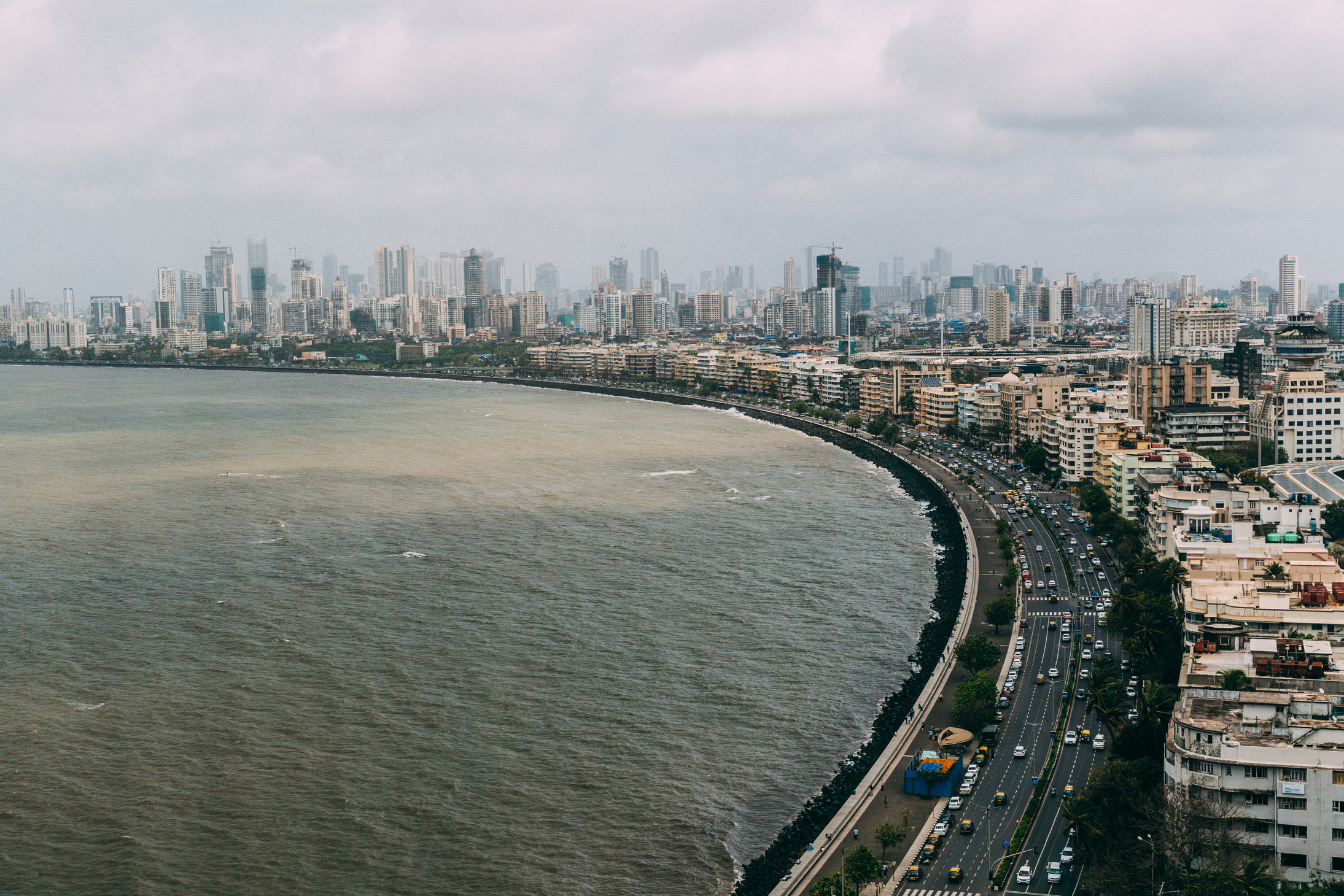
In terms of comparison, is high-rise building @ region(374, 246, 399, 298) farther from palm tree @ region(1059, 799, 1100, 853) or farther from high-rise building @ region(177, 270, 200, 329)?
palm tree @ region(1059, 799, 1100, 853)

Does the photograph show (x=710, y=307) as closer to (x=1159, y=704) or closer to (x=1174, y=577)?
(x=1174, y=577)

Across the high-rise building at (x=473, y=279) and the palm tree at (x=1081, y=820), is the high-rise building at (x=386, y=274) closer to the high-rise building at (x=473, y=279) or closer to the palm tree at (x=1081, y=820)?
the high-rise building at (x=473, y=279)

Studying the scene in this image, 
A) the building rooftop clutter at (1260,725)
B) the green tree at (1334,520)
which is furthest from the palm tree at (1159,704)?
the green tree at (1334,520)

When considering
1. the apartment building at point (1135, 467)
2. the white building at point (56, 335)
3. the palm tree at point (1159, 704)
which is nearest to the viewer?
the palm tree at point (1159, 704)

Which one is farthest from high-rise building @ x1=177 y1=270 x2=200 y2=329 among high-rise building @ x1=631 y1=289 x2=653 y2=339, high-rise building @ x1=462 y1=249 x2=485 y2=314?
high-rise building @ x1=631 y1=289 x2=653 y2=339

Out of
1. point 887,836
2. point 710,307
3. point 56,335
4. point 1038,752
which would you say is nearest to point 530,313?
point 710,307

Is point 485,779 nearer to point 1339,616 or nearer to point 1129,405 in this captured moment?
point 1339,616

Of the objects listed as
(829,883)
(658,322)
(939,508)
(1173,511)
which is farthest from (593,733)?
(658,322)
